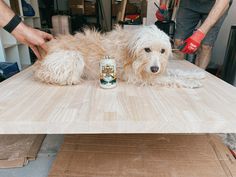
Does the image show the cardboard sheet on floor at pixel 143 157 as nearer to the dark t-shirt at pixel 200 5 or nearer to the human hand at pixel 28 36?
the human hand at pixel 28 36

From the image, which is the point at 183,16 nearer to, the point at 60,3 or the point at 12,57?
the point at 12,57

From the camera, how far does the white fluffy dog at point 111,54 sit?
0.93 meters

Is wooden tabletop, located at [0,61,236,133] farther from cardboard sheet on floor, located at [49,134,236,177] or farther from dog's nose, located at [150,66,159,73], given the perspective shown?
cardboard sheet on floor, located at [49,134,236,177]

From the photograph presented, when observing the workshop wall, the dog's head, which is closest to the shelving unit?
the dog's head

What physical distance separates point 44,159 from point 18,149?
0.45 ft

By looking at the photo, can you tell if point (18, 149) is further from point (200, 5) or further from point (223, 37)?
point (223, 37)

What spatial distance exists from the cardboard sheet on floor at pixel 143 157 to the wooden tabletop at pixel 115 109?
24 cm

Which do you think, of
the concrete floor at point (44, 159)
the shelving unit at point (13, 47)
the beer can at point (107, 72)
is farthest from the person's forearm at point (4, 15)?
the shelving unit at point (13, 47)

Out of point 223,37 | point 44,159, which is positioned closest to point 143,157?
point 44,159

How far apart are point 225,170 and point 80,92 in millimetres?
655

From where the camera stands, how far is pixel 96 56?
3.38 feet

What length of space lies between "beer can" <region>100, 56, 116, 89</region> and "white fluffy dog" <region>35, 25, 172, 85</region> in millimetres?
121

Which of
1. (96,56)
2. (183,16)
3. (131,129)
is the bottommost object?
(131,129)

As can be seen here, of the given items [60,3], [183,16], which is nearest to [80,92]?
[183,16]
